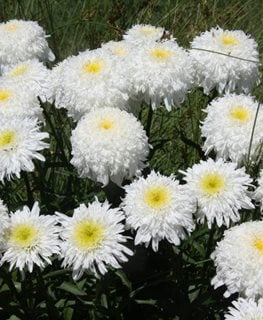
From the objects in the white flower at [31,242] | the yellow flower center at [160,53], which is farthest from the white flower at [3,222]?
the yellow flower center at [160,53]

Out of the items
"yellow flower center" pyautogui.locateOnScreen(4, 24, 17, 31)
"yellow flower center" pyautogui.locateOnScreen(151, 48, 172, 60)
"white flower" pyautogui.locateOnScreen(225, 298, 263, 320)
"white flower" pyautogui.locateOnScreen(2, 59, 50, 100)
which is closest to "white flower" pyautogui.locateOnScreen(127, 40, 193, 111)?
"yellow flower center" pyautogui.locateOnScreen(151, 48, 172, 60)

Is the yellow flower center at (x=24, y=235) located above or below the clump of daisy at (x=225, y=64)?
below

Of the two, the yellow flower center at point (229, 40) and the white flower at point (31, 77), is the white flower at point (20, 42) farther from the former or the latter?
the yellow flower center at point (229, 40)

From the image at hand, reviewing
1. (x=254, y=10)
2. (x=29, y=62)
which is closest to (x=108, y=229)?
(x=29, y=62)

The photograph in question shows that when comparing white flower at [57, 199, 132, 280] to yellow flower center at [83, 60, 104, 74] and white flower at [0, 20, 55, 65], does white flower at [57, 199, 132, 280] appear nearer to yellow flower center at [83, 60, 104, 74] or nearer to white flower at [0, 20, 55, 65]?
yellow flower center at [83, 60, 104, 74]

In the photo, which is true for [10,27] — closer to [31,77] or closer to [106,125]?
[31,77]

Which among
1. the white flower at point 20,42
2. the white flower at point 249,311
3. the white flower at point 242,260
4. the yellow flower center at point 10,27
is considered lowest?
the white flower at point 249,311
